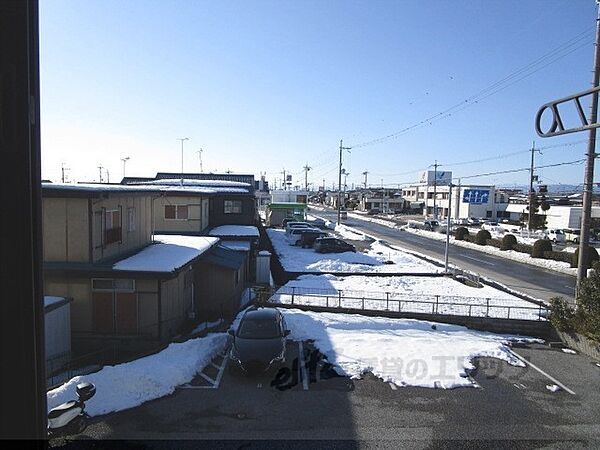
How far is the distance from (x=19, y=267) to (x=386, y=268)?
23.8 metres

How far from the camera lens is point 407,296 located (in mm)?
17375

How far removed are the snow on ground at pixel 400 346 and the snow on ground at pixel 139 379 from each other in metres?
3.12

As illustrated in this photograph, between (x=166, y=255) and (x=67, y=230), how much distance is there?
295 cm

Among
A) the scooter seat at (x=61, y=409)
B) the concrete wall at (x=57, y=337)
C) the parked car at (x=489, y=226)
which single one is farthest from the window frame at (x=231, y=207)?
the parked car at (x=489, y=226)

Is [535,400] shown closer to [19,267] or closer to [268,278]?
[19,267]

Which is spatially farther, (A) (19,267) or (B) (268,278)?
(B) (268,278)

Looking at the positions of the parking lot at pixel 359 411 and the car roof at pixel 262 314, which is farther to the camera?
the car roof at pixel 262 314

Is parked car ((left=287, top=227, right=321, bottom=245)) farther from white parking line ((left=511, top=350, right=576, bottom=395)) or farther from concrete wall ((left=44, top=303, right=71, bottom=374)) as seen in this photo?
concrete wall ((left=44, top=303, right=71, bottom=374))

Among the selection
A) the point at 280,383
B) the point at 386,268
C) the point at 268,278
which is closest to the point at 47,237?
the point at 280,383

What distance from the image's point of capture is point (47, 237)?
1188 cm

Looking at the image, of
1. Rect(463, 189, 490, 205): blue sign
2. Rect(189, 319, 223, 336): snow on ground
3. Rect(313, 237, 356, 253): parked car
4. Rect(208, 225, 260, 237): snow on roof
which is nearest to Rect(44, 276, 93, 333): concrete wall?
Rect(189, 319, 223, 336): snow on ground

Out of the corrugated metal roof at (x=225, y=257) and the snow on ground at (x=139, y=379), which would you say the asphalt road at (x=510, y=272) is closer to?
the corrugated metal roof at (x=225, y=257)

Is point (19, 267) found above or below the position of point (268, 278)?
above

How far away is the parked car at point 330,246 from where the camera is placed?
30703mm
